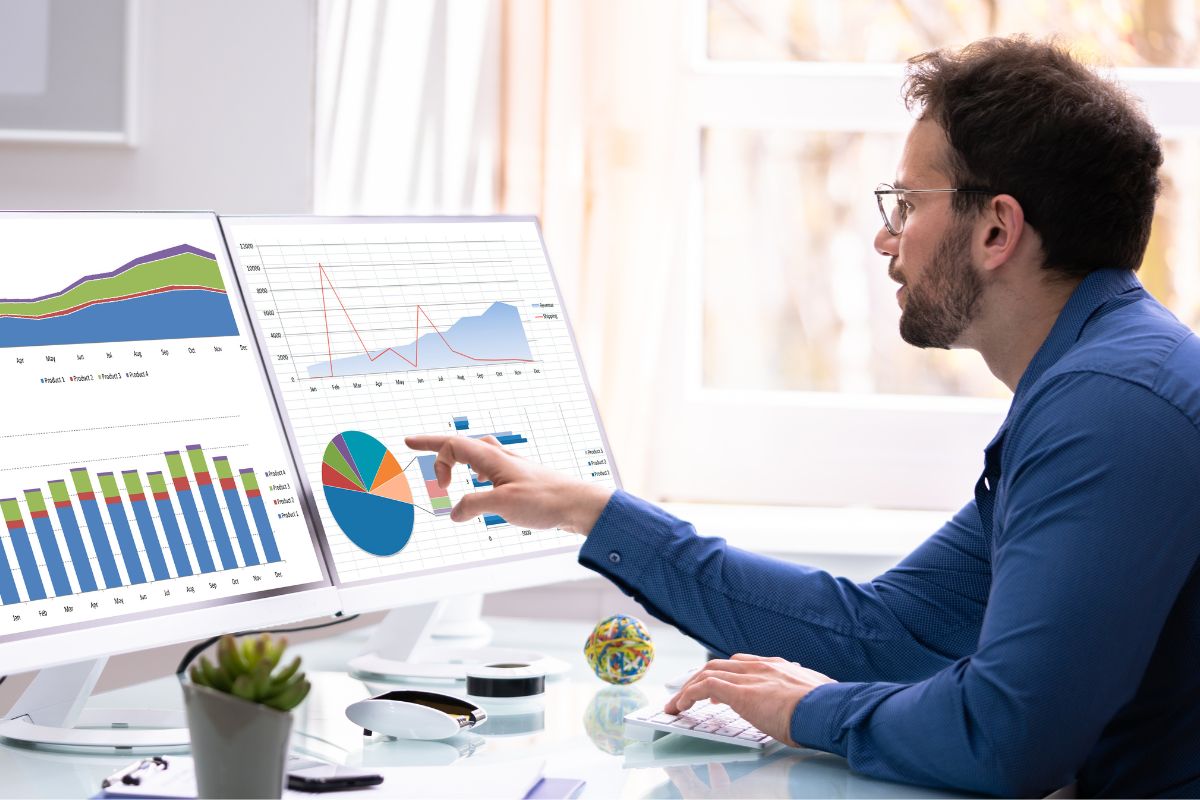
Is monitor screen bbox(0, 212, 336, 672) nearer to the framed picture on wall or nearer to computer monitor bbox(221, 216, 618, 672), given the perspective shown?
computer monitor bbox(221, 216, 618, 672)

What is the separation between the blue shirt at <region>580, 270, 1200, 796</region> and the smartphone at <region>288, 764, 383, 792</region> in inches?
14.3

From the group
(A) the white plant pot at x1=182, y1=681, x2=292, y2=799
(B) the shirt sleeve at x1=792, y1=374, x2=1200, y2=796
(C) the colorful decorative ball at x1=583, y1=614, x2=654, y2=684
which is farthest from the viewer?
(C) the colorful decorative ball at x1=583, y1=614, x2=654, y2=684

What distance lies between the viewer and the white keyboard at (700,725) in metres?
1.17

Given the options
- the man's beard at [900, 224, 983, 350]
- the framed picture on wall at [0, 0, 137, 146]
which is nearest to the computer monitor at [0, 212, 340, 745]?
the man's beard at [900, 224, 983, 350]

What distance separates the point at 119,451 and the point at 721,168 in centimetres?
132

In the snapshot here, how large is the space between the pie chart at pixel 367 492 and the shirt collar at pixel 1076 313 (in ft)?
2.03

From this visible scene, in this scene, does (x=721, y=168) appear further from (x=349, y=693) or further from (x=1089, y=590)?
(x=1089, y=590)

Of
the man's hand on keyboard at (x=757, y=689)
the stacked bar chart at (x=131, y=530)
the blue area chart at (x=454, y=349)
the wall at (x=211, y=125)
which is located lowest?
the man's hand on keyboard at (x=757, y=689)

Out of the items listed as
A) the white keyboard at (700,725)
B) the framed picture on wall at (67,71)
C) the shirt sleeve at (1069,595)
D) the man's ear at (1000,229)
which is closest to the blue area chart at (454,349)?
the white keyboard at (700,725)

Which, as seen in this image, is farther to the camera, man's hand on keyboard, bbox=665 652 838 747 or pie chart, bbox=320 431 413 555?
pie chart, bbox=320 431 413 555

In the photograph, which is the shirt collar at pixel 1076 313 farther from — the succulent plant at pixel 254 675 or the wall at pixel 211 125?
the wall at pixel 211 125

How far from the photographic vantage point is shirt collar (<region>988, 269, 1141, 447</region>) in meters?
1.18

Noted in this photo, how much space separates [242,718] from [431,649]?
77 cm

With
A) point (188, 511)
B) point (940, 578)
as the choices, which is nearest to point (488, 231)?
point (188, 511)
